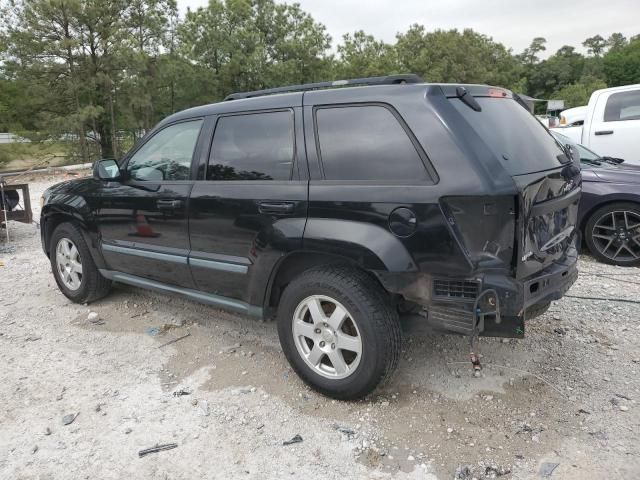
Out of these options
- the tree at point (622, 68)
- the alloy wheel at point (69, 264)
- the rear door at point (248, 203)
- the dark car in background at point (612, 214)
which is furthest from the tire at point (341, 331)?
the tree at point (622, 68)

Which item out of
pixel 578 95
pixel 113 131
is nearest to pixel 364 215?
pixel 113 131

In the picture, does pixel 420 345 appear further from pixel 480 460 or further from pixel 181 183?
pixel 181 183

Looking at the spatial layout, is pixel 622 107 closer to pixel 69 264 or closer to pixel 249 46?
pixel 69 264

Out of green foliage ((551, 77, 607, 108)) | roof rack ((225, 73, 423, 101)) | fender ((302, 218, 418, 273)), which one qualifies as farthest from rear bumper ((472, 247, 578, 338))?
green foliage ((551, 77, 607, 108))

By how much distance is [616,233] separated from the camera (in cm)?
564

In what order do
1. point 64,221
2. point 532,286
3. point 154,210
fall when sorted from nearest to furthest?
point 532,286
point 154,210
point 64,221

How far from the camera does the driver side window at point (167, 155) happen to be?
385 centimetres

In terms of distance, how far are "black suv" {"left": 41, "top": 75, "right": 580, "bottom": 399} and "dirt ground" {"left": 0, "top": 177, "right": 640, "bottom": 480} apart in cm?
37

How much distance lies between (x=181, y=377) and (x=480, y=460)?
2016mm

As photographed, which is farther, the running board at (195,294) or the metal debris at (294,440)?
the running board at (195,294)

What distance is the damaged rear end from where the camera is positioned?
8.36 feet

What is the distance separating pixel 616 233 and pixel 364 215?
13.6ft

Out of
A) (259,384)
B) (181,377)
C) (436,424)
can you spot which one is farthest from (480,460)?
(181,377)

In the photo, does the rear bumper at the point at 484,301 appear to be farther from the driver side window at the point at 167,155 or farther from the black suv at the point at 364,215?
the driver side window at the point at 167,155
